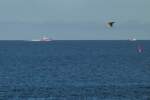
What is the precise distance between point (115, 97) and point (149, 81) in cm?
2072

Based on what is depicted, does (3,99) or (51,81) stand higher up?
(51,81)

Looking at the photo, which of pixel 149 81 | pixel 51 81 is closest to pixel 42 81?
pixel 51 81

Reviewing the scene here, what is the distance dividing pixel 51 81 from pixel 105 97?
21566 mm

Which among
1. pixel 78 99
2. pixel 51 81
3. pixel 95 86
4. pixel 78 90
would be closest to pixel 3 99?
pixel 78 99

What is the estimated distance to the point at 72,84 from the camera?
80938 mm

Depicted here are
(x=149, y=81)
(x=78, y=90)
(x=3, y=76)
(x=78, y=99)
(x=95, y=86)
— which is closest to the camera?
(x=78, y=99)

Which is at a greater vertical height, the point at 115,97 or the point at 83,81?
the point at 83,81

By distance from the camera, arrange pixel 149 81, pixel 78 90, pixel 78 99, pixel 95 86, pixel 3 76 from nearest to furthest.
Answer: pixel 78 99
pixel 78 90
pixel 95 86
pixel 149 81
pixel 3 76

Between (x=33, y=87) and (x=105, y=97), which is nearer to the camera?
(x=105, y=97)

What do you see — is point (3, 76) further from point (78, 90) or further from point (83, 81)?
point (78, 90)

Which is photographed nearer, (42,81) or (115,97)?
(115,97)

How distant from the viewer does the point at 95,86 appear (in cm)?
7781

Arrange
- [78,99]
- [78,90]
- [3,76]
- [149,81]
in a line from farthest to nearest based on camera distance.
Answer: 1. [3,76]
2. [149,81]
3. [78,90]
4. [78,99]

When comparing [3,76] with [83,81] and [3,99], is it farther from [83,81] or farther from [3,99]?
[3,99]
